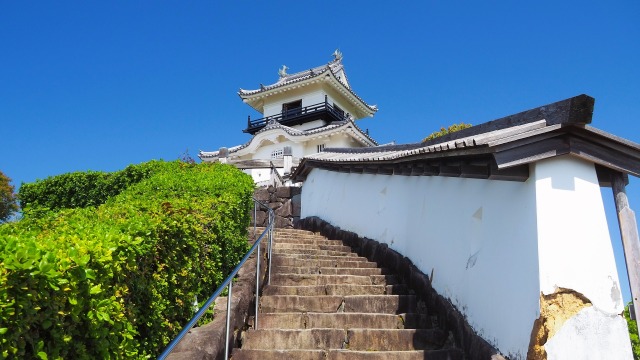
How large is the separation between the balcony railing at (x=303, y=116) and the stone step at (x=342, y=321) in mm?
26316

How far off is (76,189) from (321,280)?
9865mm

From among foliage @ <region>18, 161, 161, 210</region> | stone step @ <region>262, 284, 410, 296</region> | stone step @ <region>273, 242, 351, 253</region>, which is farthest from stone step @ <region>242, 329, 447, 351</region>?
foliage @ <region>18, 161, 161, 210</region>

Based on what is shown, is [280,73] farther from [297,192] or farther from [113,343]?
[113,343]

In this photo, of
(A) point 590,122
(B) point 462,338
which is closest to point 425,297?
(B) point 462,338

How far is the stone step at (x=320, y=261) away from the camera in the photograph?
25.7ft

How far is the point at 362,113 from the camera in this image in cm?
3753

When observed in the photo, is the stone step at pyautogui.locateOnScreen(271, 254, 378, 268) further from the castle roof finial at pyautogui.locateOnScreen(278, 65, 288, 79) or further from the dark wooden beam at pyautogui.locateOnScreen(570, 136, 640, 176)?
the castle roof finial at pyautogui.locateOnScreen(278, 65, 288, 79)

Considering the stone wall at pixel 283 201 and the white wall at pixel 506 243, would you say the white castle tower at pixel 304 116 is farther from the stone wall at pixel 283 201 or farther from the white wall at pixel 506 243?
the white wall at pixel 506 243

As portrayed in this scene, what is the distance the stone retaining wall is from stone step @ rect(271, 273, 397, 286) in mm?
470

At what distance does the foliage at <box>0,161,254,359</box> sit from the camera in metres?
2.43

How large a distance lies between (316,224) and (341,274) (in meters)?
6.67

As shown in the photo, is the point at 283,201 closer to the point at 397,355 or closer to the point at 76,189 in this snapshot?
the point at 76,189

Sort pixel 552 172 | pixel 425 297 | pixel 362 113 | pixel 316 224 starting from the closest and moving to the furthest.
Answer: pixel 552 172 < pixel 425 297 < pixel 316 224 < pixel 362 113

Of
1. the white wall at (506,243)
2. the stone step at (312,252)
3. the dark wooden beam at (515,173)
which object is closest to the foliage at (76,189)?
the stone step at (312,252)
